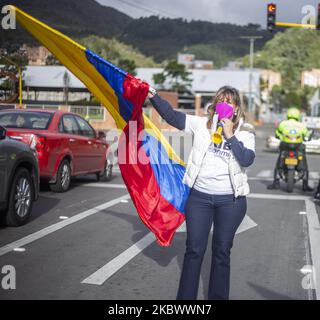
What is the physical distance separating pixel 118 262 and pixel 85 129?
626 centimetres

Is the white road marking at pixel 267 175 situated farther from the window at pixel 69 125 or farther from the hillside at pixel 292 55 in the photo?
the hillside at pixel 292 55

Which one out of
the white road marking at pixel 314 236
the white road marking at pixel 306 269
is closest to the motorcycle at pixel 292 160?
the white road marking at pixel 314 236

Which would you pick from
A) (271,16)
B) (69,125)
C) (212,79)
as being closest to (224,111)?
(69,125)

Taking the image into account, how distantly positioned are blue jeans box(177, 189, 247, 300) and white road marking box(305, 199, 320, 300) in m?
1.19

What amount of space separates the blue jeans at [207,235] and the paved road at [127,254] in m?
0.66

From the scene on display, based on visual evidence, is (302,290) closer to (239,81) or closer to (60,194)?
(60,194)

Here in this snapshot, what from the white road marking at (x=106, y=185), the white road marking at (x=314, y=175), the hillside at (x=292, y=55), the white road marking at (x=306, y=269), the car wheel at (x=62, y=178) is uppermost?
the hillside at (x=292, y=55)

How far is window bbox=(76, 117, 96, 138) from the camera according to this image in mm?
12080

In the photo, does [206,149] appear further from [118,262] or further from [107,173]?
[107,173]

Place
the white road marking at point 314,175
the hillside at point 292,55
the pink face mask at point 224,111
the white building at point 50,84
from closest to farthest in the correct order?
the pink face mask at point 224,111 < the white building at point 50,84 < the white road marking at point 314,175 < the hillside at point 292,55

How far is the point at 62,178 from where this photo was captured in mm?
11016

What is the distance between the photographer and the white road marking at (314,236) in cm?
605

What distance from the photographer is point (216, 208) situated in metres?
4.70
